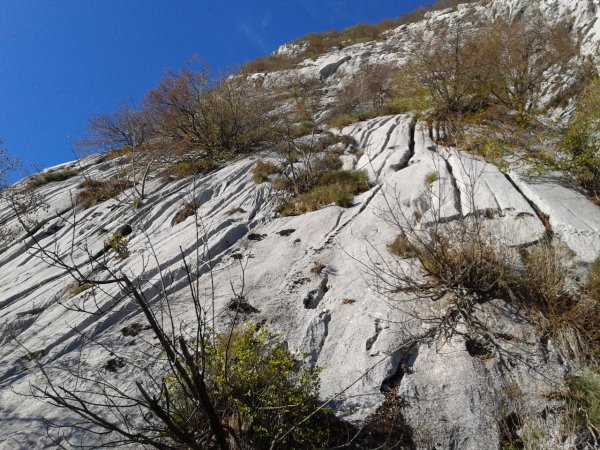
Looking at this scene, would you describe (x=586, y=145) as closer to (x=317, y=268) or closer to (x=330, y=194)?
(x=330, y=194)

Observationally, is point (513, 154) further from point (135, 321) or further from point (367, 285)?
point (135, 321)

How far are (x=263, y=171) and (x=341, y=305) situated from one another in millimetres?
5225

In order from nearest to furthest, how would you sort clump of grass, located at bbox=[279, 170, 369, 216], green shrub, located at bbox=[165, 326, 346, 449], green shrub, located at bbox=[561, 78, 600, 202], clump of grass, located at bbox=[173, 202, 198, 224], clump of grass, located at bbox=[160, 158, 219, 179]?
green shrub, located at bbox=[165, 326, 346, 449], green shrub, located at bbox=[561, 78, 600, 202], clump of grass, located at bbox=[279, 170, 369, 216], clump of grass, located at bbox=[173, 202, 198, 224], clump of grass, located at bbox=[160, 158, 219, 179]

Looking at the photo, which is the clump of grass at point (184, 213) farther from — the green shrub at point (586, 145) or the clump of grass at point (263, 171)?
the green shrub at point (586, 145)

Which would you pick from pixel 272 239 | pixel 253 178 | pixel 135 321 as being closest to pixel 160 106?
pixel 253 178

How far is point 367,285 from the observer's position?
442cm

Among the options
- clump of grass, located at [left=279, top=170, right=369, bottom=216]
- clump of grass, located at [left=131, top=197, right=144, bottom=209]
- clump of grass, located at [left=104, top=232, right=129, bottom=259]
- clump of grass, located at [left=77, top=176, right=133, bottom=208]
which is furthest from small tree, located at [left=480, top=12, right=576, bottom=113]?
clump of grass, located at [left=77, top=176, right=133, bottom=208]

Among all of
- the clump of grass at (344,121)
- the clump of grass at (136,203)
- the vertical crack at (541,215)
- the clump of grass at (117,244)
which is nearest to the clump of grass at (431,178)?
the vertical crack at (541,215)

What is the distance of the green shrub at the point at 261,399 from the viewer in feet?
9.44

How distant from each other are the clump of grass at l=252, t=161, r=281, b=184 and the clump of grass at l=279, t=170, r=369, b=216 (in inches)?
58.4

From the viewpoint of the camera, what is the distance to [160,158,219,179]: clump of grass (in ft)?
32.7

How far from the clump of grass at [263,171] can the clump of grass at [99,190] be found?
152 inches

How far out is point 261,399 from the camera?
3018 mm

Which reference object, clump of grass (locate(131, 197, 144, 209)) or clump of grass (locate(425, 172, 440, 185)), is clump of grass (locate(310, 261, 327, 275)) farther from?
clump of grass (locate(131, 197, 144, 209))
